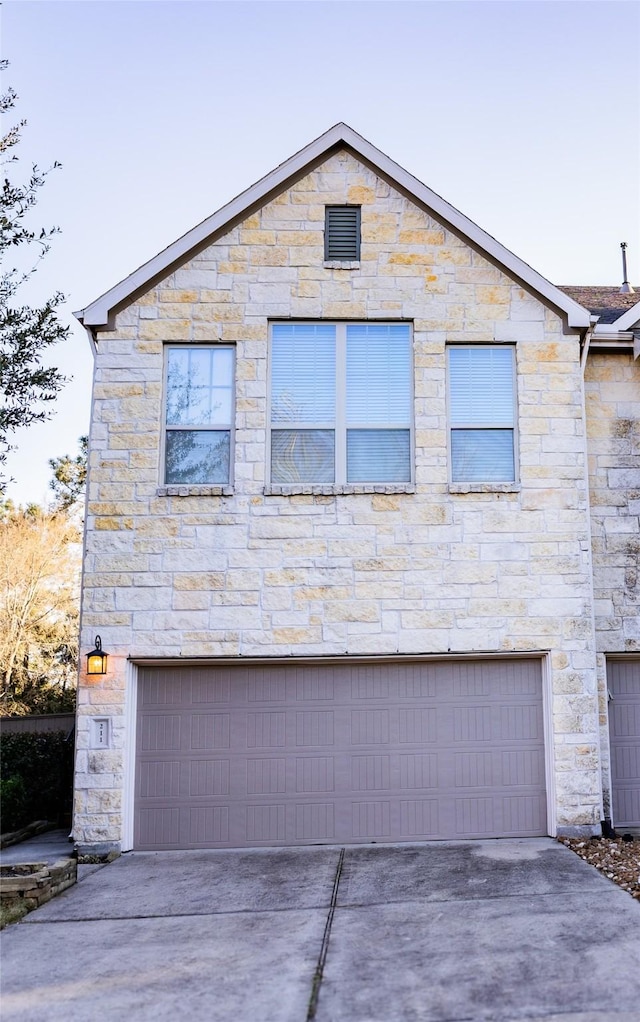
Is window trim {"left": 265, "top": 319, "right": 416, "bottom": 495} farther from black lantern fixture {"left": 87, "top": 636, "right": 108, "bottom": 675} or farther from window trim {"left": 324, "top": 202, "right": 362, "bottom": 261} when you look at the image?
black lantern fixture {"left": 87, "top": 636, "right": 108, "bottom": 675}

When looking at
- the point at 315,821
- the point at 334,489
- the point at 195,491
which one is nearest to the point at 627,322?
the point at 334,489

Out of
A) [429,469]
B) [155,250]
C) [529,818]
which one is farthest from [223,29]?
[529,818]

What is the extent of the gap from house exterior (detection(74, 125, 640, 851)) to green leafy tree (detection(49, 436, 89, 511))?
16.1 metres

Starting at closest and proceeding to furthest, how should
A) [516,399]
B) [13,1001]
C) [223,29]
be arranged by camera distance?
[13,1001] → [516,399] → [223,29]

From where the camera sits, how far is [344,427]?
932 cm

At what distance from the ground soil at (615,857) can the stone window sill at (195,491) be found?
202 inches

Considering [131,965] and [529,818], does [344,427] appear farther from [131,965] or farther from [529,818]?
[131,965]

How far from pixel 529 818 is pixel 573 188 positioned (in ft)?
28.9

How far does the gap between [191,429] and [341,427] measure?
5.56 feet

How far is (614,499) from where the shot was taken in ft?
32.2

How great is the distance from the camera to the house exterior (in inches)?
349

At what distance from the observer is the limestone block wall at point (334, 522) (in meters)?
8.91

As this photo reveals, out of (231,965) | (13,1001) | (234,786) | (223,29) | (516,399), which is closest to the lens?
(13,1001)

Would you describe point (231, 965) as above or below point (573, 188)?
below
